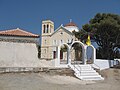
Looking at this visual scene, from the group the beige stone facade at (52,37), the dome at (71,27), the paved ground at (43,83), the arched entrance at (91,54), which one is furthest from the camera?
the dome at (71,27)

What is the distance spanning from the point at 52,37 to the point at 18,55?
3179 centimetres

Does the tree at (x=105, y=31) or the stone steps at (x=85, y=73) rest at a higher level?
the tree at (x=105, y=31)

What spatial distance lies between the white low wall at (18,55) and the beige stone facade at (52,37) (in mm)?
27518

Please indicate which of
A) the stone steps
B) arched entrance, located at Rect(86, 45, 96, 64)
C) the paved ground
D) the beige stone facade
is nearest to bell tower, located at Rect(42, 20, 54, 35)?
the beige stone facade

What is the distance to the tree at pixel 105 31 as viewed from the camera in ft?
103

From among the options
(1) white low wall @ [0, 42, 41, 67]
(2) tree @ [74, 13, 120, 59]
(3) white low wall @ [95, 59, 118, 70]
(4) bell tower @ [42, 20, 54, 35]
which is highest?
(4) bell tower @ [42, 20, 54, 35]

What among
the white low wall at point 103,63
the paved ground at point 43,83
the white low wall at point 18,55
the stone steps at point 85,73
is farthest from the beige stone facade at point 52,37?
the paved ground at point 43,83

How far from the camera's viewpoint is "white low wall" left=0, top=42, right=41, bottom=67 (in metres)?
19.7

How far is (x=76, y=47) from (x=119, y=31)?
1020 centimetres

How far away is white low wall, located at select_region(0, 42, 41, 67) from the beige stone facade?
27.5m

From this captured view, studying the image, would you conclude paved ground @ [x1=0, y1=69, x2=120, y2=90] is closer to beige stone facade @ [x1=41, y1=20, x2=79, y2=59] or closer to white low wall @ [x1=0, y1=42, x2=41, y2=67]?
white low wall @ [x1=0, y1=42, x2=41, y2=67]

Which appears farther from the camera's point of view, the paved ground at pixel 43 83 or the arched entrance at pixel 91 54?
the arched entrance at pixel 91 54

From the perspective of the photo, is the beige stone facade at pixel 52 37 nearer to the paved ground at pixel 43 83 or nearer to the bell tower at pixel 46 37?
the bell tower at pixel 46 37

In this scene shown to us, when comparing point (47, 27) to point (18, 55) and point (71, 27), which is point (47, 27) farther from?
point (18, 55)
